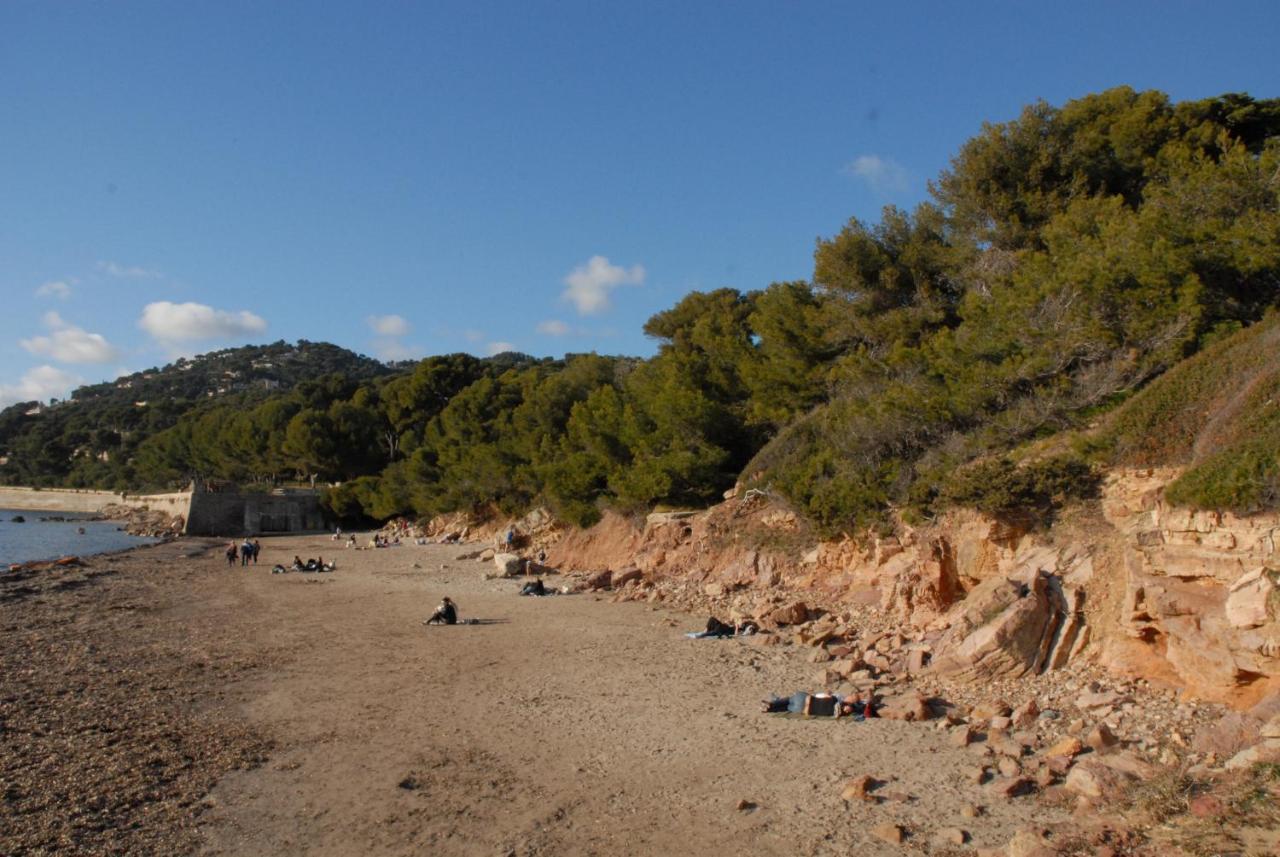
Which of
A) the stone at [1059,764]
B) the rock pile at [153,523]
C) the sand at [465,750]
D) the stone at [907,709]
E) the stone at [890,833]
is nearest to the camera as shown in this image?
the stone at [890,833]

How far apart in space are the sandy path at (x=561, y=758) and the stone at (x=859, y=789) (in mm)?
117

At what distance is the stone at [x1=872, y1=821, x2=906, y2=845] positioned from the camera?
6467mm

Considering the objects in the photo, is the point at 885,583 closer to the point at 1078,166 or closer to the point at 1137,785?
the point at 1137,785

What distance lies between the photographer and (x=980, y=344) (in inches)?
627

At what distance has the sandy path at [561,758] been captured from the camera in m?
6.78

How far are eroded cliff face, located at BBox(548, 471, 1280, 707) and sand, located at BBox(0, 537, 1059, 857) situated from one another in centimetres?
187

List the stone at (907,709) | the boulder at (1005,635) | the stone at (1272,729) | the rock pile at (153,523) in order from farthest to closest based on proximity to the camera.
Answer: the rock pile at (153,523) < the boulder at (1005,635) < the stone at (907,709) < the stone at (1272,729)

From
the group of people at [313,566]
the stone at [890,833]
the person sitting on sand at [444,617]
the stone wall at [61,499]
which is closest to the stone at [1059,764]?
the stone at [890,833]

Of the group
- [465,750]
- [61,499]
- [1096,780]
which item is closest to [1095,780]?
[1096,780]

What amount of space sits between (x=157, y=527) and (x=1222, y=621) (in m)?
58.5

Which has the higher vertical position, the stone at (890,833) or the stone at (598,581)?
the stone at (598,581)

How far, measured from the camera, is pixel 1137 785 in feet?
21.4

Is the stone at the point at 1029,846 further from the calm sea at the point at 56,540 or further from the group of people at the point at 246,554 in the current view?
the calm sea at the point at 56,540

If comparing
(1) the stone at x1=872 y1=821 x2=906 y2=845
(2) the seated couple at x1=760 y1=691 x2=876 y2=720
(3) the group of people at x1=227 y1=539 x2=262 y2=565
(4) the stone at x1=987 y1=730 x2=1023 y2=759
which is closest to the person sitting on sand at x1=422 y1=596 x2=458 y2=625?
(2) the seated couple at x1=760 y1=691 x2=876 y2=720
